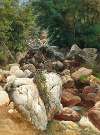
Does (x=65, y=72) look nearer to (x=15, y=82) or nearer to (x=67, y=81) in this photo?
(x=67, y=81)

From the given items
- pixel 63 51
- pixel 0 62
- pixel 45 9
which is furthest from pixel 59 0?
pixel 0 62

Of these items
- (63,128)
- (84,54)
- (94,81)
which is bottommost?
(84,54)

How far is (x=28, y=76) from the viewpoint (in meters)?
26.1

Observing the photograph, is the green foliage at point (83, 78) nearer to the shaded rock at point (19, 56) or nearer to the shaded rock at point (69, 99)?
the shaded rock at point (69, 99)

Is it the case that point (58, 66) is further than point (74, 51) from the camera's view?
No

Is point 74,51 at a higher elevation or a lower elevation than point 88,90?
lower

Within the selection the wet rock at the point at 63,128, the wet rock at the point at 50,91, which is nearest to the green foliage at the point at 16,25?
the wet rock at the point at 50,91

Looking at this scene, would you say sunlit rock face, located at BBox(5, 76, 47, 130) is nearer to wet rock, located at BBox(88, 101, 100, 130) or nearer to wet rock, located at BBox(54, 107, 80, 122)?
wet rock, located at BBox(54, 107, 80, 122)

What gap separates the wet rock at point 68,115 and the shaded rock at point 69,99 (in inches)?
74.8

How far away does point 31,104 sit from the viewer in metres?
22.4

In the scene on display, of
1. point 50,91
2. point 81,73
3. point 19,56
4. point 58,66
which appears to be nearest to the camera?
point 50,91

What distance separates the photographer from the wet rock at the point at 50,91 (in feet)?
77.0

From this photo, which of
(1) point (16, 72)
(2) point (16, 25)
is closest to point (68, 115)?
(1) point (16, 72)

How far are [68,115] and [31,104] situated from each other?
2.78 metres
